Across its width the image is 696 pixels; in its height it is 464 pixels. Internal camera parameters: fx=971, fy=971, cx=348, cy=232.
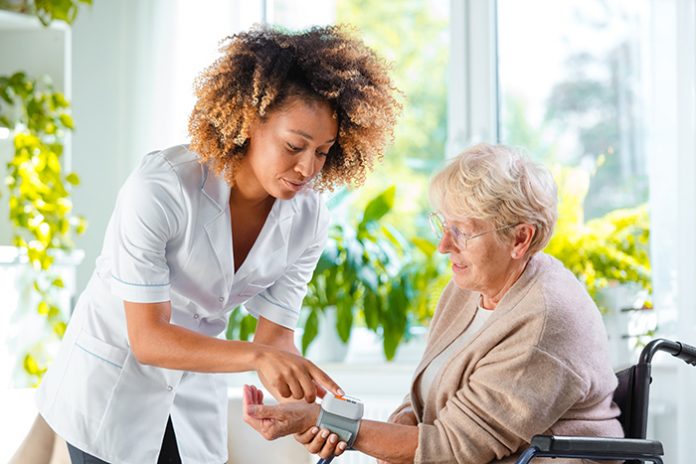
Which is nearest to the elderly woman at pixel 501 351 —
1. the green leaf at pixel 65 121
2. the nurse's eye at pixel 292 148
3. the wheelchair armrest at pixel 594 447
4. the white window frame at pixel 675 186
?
the wheelchair armrest at pixel 594 447

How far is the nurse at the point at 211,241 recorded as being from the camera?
1.67 m

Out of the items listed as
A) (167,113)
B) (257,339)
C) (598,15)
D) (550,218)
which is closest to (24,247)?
(167,113)

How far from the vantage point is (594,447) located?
1.66 metres

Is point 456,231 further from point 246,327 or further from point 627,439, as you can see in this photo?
point 246,327

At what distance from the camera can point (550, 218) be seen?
193cm

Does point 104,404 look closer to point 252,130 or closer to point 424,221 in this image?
point 252,130

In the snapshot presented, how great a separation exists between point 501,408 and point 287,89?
0.70 meters

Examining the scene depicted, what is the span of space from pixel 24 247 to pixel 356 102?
164cm

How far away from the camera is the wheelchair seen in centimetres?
162

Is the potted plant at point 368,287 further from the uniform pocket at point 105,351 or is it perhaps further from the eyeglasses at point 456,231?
the uniform pocket at point 105,351

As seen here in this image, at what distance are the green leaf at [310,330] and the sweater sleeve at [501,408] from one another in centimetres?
152

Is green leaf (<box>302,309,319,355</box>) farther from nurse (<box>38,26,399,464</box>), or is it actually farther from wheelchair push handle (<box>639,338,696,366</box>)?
wheelchair push handle (<box>639,338,696,366</box>)

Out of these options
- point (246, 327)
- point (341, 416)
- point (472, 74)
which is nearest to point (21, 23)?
A: point (246, 327)

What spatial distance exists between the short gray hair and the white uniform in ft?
1.00
